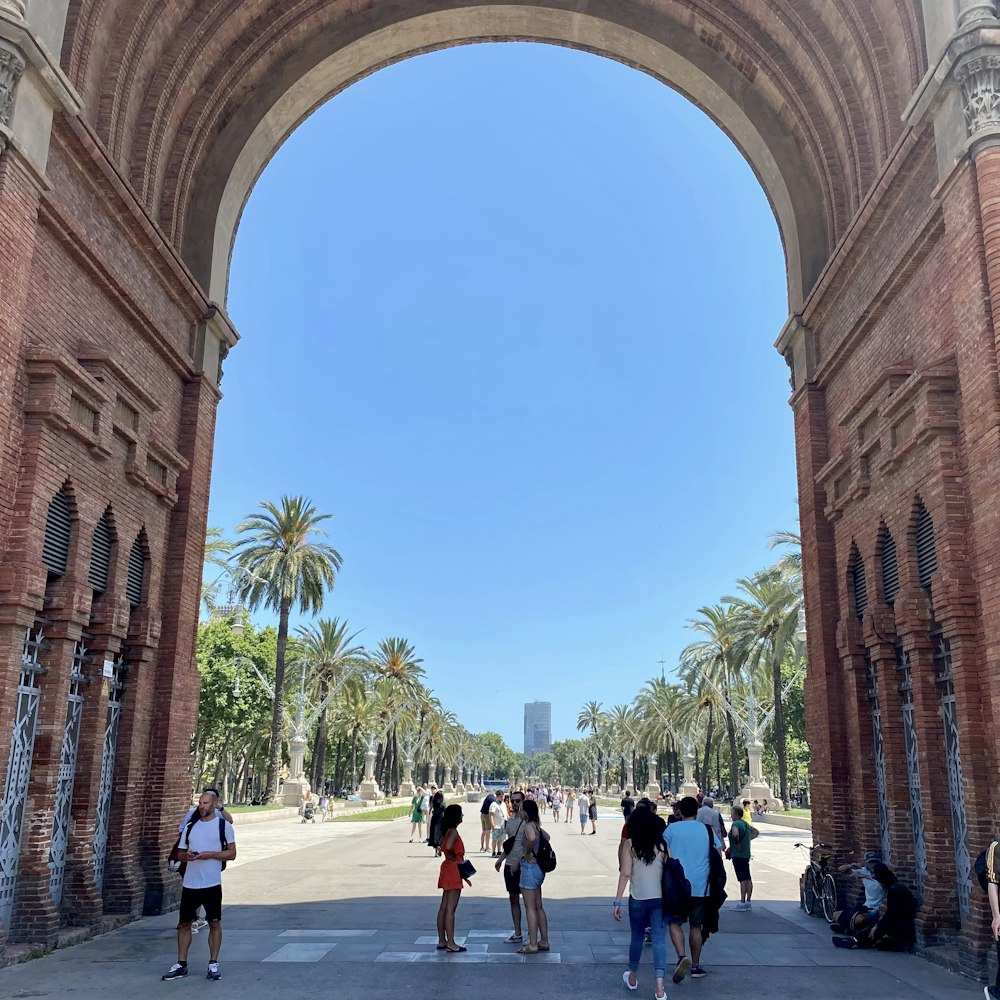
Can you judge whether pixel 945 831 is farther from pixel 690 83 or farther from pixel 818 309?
pixel 690 83

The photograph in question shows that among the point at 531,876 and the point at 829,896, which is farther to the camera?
the point at 829,896

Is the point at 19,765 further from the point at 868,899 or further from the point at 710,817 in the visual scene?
the point at 868,899

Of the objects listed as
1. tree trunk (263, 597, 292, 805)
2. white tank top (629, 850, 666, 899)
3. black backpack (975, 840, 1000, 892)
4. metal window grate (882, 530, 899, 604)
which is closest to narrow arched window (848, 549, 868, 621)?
metal window grate (882, 530, 899, 604)

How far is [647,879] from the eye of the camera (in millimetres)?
8258

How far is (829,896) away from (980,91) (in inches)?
390

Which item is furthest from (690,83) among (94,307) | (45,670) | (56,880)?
(56,880)

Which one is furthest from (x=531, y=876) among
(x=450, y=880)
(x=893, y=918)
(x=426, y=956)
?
(x=893, y=918)

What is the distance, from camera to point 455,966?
9.60 m

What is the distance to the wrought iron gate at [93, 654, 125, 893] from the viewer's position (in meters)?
12.1

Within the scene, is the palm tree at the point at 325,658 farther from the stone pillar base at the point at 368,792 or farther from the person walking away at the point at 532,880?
the person walking away at the point at 532,880

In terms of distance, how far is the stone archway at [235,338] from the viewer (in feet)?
31.6

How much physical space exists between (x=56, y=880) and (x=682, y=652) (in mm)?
50512

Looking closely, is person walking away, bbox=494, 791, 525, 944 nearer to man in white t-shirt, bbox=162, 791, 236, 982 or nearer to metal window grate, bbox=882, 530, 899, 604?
man in white t-shirt, bbox=162, 791, 236, 982

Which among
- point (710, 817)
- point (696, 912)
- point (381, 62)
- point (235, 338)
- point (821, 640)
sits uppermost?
point (381, 62)
